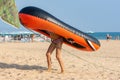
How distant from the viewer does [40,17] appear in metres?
8.42

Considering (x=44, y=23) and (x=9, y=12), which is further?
(x=44, y=23)

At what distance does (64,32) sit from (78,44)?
31.2 inches

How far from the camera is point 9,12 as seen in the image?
128 inches

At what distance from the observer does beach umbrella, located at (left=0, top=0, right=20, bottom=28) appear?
3184mm

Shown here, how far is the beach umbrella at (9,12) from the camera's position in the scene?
318 cm

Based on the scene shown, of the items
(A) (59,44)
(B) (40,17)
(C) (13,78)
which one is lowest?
(C) (13,78)

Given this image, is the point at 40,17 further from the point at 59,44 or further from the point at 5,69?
the point at 5,69

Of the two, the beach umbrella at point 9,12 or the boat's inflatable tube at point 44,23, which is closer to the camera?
the beach umbrella at point 9,12

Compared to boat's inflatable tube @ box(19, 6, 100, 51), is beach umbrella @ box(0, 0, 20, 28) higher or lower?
lower

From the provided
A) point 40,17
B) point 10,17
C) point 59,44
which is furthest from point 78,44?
point 10,17

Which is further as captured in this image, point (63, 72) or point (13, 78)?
point (63, 72)

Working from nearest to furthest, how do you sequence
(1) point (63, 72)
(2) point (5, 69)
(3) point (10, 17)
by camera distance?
(3) point (10, 17), (1) point (63, 72), (2) point (5, 69)

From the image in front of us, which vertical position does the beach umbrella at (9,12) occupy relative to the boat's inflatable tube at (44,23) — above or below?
below

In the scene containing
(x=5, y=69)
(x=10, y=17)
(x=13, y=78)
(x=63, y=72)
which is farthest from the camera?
(x=5, y=69)
